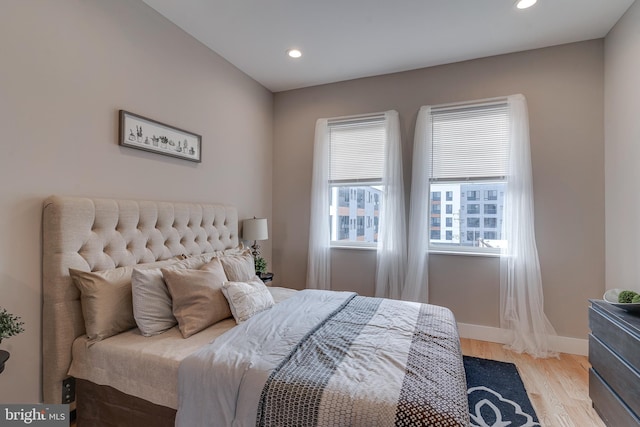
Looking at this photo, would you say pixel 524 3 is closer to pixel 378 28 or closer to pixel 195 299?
pixel 378 28

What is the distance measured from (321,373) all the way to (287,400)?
180mm

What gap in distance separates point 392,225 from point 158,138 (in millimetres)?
2367

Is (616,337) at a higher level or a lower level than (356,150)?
lower

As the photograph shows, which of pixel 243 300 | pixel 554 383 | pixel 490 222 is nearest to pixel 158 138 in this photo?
pixel 243 300

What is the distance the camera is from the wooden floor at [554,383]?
1943 millimetres

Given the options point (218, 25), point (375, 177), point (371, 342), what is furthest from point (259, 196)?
point (371, 342)

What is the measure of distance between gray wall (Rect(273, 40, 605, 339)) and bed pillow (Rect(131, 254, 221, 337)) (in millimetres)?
2172

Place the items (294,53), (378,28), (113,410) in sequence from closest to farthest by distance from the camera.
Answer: (113,410), (378,28), (294,53)

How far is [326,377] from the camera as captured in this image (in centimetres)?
128

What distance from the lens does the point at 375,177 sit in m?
3.50

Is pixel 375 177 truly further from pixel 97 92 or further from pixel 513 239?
pixel 97 92

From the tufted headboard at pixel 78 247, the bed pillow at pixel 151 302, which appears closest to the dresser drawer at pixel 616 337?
the bed pillow at pixel 151 302

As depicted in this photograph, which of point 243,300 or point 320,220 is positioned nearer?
point 243,300

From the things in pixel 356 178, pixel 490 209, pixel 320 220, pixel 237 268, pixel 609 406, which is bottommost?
pixel 609 406
